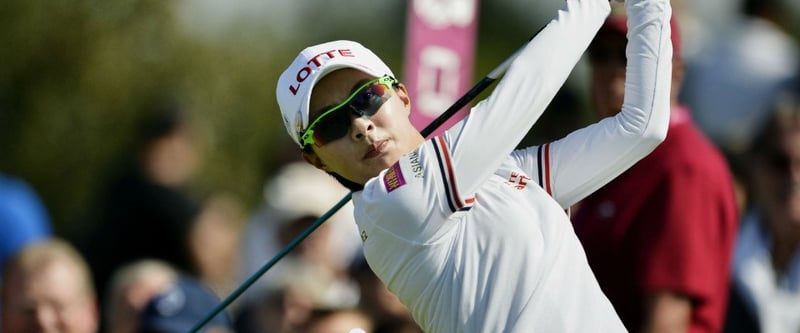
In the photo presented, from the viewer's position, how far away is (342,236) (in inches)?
335

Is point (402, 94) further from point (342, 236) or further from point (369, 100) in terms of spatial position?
Answer: point (342, 236)

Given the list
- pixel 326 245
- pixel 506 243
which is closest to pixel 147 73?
pixel 326 245

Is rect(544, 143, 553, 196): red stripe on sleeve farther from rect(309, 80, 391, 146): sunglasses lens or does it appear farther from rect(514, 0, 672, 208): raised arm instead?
rect(309, 80, 391, 146): sunglasses lens

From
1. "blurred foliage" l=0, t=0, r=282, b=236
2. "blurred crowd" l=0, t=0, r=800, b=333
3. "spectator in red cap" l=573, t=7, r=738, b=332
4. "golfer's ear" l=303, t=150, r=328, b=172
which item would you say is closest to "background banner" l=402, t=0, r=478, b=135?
"blurred crowd" l=0, t=0, r=800, b=333

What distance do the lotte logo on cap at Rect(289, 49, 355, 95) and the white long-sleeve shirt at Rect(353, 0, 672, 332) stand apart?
1.18ft

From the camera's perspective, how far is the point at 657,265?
18.8ft

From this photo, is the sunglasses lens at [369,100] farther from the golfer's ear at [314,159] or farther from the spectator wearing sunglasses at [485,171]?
the golfer's ear at [314,159]

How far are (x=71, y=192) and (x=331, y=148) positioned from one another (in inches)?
638

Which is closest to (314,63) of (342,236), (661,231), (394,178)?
(394,178)

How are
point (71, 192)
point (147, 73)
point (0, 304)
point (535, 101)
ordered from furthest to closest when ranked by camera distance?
point (147, 73) → point (71, 192) → point (0, 304) → point (535, 101)

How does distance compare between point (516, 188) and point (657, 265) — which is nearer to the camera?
point (516, 188)

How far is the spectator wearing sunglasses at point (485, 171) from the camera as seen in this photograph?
4289 mm

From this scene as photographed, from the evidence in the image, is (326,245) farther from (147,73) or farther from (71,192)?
(147,73)

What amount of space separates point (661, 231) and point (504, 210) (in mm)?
1532
